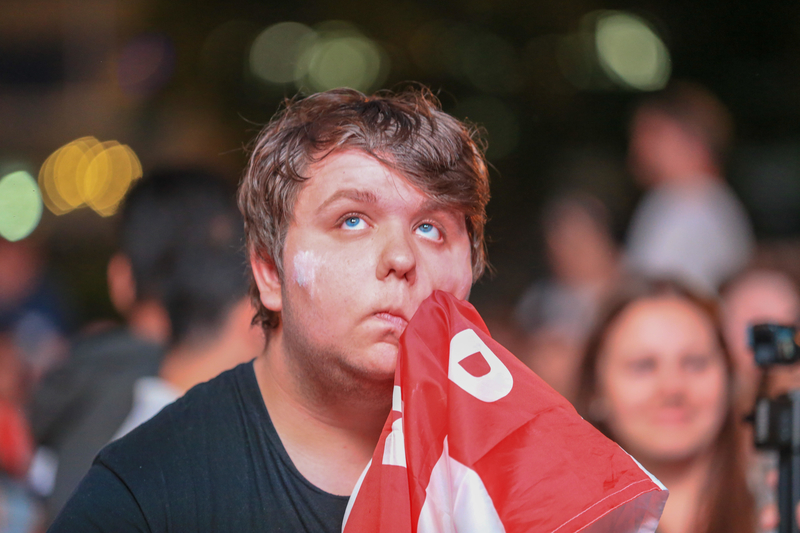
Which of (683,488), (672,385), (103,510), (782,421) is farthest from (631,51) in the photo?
(103,510)

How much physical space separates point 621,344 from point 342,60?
4.36 meters

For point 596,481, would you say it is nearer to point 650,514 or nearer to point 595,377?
point 650,514

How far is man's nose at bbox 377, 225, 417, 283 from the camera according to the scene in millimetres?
1651

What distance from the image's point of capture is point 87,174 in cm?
722

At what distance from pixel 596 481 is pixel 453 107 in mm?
4720

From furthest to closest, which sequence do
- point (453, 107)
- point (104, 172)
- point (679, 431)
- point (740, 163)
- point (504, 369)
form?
point (104, 172)
point (740, 163)
point (453, 107)
point (679, 431)
point (504, 369)

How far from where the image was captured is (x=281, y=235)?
1836mm

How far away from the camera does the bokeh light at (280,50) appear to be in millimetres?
6445

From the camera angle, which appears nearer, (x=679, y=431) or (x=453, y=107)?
(x=679, y=431)

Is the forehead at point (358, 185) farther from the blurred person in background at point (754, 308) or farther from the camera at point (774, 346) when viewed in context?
the blurred person in background at point (754, 308)

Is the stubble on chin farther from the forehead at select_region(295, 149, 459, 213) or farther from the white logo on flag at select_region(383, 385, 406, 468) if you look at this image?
the forehead at select_region(295, 149, 459, 213)

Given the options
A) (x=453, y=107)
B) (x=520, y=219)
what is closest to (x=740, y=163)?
(x=520, y=219)

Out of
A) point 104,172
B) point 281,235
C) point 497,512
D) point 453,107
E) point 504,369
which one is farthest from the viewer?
point 104,172

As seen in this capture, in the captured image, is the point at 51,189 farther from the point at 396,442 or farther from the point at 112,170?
the point at 396,442
